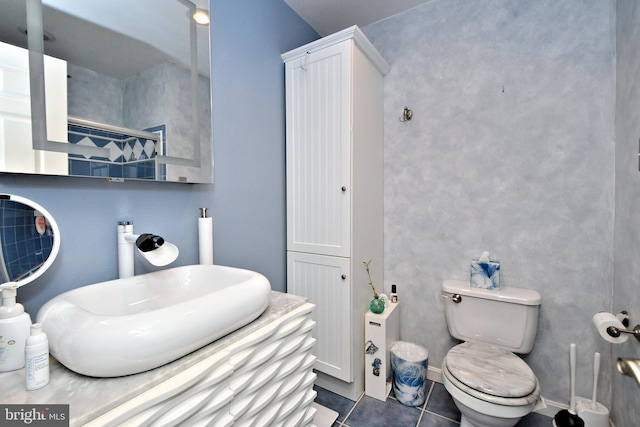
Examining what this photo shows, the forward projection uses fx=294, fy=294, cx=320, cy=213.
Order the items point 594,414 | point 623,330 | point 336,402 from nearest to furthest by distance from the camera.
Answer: point 623,330 → point 594,414 → point 336,402

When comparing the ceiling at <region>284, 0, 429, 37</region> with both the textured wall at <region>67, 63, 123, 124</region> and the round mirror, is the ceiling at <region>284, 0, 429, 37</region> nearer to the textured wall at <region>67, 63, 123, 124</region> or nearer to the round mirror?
the textured wall at <region>67, 63, 123, 124</region>

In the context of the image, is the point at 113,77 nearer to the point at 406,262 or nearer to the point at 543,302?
the point at 406,262

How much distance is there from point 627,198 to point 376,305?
4.17ft

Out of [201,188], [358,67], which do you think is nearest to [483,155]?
[358,67]

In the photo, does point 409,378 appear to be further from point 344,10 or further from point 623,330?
point 344,10

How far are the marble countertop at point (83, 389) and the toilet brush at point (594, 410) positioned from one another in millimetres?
1784

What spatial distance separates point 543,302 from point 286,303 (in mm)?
1443

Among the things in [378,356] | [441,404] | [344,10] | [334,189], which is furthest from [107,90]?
[441,404]

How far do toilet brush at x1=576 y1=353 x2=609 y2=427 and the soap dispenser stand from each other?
7.05 feet

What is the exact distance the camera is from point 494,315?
5.27 ft

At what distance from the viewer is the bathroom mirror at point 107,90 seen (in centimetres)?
83

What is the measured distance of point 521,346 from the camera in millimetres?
1558

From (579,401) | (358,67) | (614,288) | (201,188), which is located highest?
(358,67)

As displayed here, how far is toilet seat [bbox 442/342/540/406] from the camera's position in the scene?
3.95 ft
